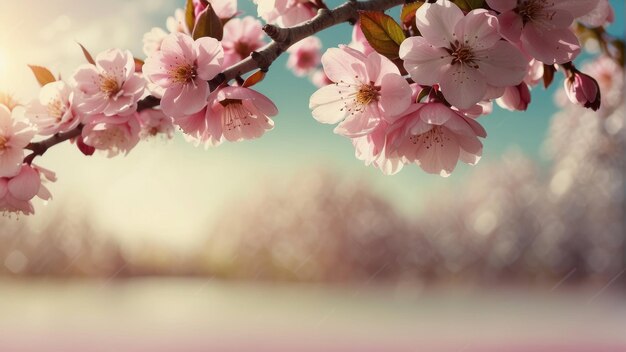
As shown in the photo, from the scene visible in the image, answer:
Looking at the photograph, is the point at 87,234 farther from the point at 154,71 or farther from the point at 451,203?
the point at 154,71

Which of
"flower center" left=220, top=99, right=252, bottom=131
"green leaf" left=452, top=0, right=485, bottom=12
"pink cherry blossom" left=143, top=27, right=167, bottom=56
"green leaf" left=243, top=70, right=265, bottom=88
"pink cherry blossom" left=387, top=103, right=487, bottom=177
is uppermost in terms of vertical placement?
"pink cherry blossom" left=143, top=27, right=167, bottom=56

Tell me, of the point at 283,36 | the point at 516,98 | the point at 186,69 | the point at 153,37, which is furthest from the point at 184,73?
the point at 516,98

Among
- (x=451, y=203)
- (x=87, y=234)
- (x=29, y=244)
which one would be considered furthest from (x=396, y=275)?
(x=29, y=244)

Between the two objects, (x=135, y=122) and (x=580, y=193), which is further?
(x=580, y=193)

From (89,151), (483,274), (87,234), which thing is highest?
(87,234)

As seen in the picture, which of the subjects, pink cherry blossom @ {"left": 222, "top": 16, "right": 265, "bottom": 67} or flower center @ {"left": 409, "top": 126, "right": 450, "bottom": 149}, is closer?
flower center @ {"left": 409, "top": 126, "right": 450, "bottom": 149}

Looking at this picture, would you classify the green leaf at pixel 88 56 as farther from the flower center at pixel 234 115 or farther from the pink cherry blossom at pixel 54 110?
the flower center at pixel 234 115

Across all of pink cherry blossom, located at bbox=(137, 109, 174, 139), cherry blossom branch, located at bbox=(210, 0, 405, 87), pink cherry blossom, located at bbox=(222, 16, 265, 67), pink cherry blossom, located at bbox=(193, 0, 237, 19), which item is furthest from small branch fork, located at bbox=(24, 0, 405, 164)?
pink cherry blossom, located at bbox=(222, 16, 265, 67)

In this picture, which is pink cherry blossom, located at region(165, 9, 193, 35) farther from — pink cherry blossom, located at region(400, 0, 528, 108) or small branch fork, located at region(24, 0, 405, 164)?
pink cherry blossom, located at region(400, 0, 528, 108)
